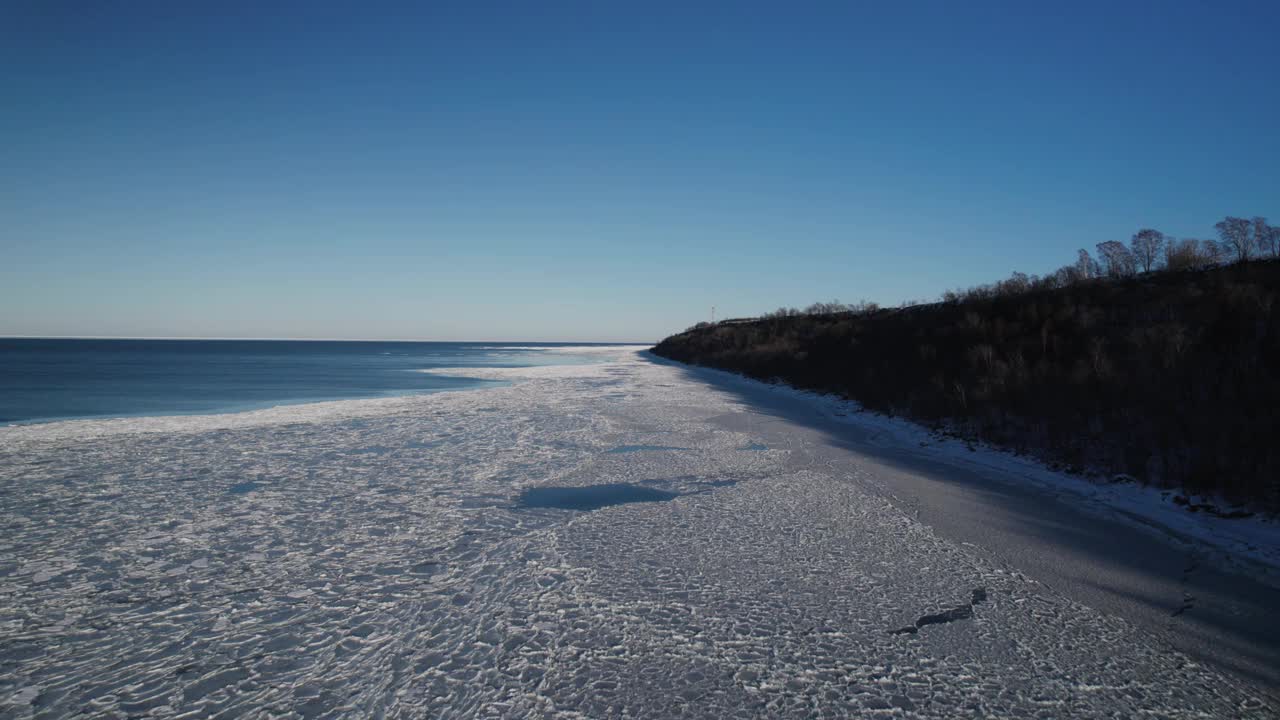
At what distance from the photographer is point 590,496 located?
620 centimetres

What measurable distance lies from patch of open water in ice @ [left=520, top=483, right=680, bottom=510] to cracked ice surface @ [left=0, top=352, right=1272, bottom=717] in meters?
0.15

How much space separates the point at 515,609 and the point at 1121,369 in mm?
9955

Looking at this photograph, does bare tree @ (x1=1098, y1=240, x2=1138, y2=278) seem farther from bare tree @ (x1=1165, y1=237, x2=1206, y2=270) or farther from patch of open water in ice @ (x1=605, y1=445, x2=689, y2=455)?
patch of open water in ice @ (x1=605, y1=445, x2=689, y2=455)

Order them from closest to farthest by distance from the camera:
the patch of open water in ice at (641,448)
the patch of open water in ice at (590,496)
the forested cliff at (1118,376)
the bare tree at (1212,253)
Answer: the patch of open water in ice at (590,496) → the forested cliff at (1118,376) → the patch of open water in ice at (641,448) → the bare tree at (1212,253)

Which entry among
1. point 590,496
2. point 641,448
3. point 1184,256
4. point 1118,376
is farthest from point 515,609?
point 1184,256

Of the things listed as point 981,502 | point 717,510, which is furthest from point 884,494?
point 717,510

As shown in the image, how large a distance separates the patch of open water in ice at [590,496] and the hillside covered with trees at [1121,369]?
18.3 ft

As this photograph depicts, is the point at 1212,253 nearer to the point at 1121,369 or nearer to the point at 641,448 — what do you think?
the point at 1121,369

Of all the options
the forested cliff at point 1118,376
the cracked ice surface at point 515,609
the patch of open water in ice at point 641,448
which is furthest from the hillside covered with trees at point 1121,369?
the patch of open water in ice at point 641,448

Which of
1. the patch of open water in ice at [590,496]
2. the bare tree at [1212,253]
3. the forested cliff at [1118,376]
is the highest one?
the bare tree at [1212,253]

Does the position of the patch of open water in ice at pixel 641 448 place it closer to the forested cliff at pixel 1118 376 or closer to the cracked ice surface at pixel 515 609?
the cracked ice surface at pixel 515 609

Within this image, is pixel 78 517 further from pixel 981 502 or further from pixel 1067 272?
pixel 1067 272

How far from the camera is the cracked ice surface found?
8.84ft

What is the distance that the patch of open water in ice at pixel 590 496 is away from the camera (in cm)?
586
